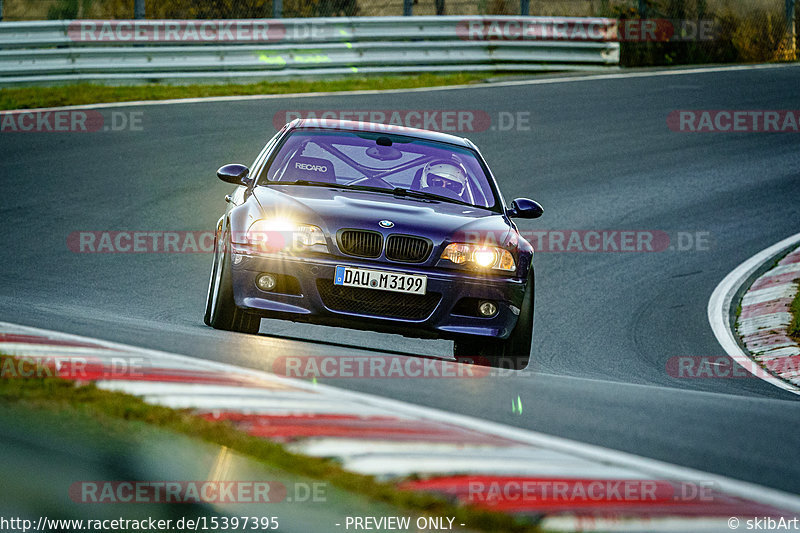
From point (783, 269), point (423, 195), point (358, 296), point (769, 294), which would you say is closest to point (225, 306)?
point (358, 296)

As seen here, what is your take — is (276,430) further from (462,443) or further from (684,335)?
(684,335)

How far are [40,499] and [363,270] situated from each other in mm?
3297

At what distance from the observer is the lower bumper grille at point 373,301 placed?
654 centimetres

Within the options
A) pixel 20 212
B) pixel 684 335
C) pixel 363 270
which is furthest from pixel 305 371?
pixel 20 212

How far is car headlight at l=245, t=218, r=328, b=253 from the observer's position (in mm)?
6570

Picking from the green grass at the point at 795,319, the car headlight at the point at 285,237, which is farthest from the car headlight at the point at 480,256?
the green grass at the point at 795,319

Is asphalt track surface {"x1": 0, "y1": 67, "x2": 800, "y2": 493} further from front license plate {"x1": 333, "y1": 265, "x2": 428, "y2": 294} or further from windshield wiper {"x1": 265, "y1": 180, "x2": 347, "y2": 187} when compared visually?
windshield wiper {"x1": 265, "y1": 180, "x2": 347, "y2": 187}

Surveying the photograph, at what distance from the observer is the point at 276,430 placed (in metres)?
3.89

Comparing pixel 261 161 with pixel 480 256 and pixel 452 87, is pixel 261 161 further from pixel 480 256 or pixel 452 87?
pixel 452 87

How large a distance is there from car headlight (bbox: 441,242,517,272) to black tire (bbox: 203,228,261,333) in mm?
1318

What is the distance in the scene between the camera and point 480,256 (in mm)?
6734

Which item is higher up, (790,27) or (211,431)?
(790,27)

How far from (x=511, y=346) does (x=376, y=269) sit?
1080mm

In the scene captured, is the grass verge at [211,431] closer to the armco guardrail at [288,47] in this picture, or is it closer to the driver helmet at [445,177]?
the driver helmet at [445,177]
